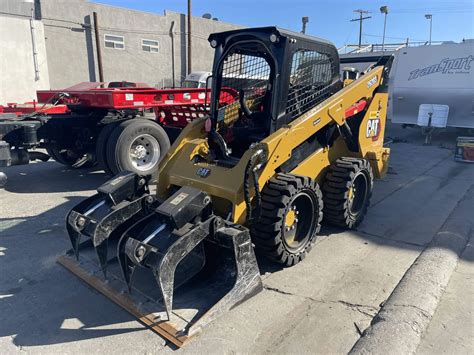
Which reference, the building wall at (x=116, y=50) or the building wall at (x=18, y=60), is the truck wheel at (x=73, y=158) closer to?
the building wall at (x=18, y=60)

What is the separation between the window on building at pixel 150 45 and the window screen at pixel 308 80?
19613 mm

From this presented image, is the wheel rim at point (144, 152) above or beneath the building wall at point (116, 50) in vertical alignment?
beneath

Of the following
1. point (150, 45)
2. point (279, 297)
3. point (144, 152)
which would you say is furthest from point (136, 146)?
point (150, 45)

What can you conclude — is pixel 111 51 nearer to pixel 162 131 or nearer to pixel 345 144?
pixel 162 131

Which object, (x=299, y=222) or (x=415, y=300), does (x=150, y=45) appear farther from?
(x=415, y=300)

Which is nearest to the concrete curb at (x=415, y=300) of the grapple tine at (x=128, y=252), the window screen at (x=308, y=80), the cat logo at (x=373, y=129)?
the cat logo at (x=373, y=129)

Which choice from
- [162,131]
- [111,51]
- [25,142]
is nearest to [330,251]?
[162,131]

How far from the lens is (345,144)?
4836 millimetres

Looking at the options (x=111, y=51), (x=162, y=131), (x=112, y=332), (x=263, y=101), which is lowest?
(x=112, y=332)

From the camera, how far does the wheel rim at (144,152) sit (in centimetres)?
636

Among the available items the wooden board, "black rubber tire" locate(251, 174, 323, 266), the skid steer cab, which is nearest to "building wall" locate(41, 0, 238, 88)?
the skid steer cab

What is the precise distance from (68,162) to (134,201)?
4.63 meters

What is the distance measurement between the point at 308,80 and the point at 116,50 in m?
19.1

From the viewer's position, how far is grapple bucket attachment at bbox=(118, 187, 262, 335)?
2742mm
